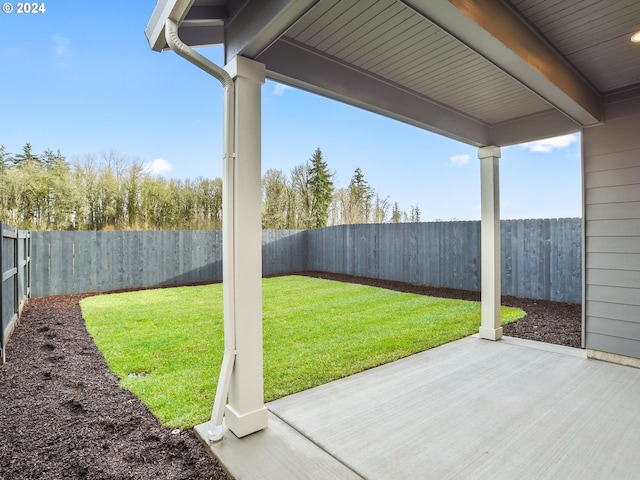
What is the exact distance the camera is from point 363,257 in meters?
9.48

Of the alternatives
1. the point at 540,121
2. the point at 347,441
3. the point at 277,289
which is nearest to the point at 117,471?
the point at 347,441

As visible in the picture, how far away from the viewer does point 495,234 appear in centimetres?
389

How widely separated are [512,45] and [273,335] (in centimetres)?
362

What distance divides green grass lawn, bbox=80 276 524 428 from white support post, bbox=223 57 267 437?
45cm

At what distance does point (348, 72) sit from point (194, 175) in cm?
943

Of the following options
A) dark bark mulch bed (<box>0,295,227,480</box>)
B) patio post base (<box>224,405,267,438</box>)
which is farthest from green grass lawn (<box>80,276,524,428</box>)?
patio post base (<box>224,405,267,438</box>)

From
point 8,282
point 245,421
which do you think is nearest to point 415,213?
point 8,282

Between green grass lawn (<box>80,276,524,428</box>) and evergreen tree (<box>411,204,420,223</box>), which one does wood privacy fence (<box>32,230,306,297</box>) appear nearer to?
green grass lawn (<box>80,276,524,428</box>)

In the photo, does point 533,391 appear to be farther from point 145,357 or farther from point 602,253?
point 145,357

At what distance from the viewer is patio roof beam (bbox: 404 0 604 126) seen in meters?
1.54

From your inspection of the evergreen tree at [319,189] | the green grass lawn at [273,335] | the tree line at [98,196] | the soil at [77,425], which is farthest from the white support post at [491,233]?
the evergreen tree at [319,189]

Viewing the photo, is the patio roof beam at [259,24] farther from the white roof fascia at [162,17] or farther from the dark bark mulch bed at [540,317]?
the dark bark mulch bed at [540,317]

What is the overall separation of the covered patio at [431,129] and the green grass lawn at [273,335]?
1.33 feet

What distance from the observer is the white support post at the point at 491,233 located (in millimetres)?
3863
